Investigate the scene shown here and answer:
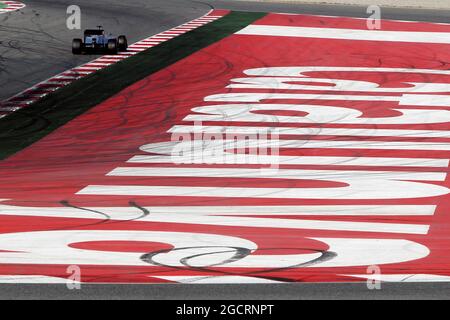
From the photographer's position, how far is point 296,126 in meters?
22.7

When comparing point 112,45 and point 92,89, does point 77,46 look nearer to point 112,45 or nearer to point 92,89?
point 112,45

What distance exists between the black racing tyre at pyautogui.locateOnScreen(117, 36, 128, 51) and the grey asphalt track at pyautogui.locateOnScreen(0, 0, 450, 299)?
1.16m

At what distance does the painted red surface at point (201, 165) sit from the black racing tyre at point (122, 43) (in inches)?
77.9

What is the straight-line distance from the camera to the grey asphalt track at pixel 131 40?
11.5m

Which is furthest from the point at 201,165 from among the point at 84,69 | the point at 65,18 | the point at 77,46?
the point at 65,18

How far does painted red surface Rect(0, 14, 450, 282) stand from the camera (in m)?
12.8

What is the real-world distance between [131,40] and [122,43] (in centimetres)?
235

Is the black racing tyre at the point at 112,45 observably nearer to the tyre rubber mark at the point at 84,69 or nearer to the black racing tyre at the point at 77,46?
the tyre rubber mark at the point at 84,69

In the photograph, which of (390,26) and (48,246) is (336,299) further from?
(390,26)

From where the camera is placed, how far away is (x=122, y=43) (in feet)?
101

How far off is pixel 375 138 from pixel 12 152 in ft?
20.9

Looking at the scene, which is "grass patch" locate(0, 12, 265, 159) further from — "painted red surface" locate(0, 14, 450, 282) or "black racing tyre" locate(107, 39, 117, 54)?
"black racing tyre" locate(107, 39, 117, 54)

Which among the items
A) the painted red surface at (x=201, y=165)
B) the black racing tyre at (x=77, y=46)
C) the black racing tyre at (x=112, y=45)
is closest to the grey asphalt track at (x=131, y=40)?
the black racing tyre at (x=77, y=46)
